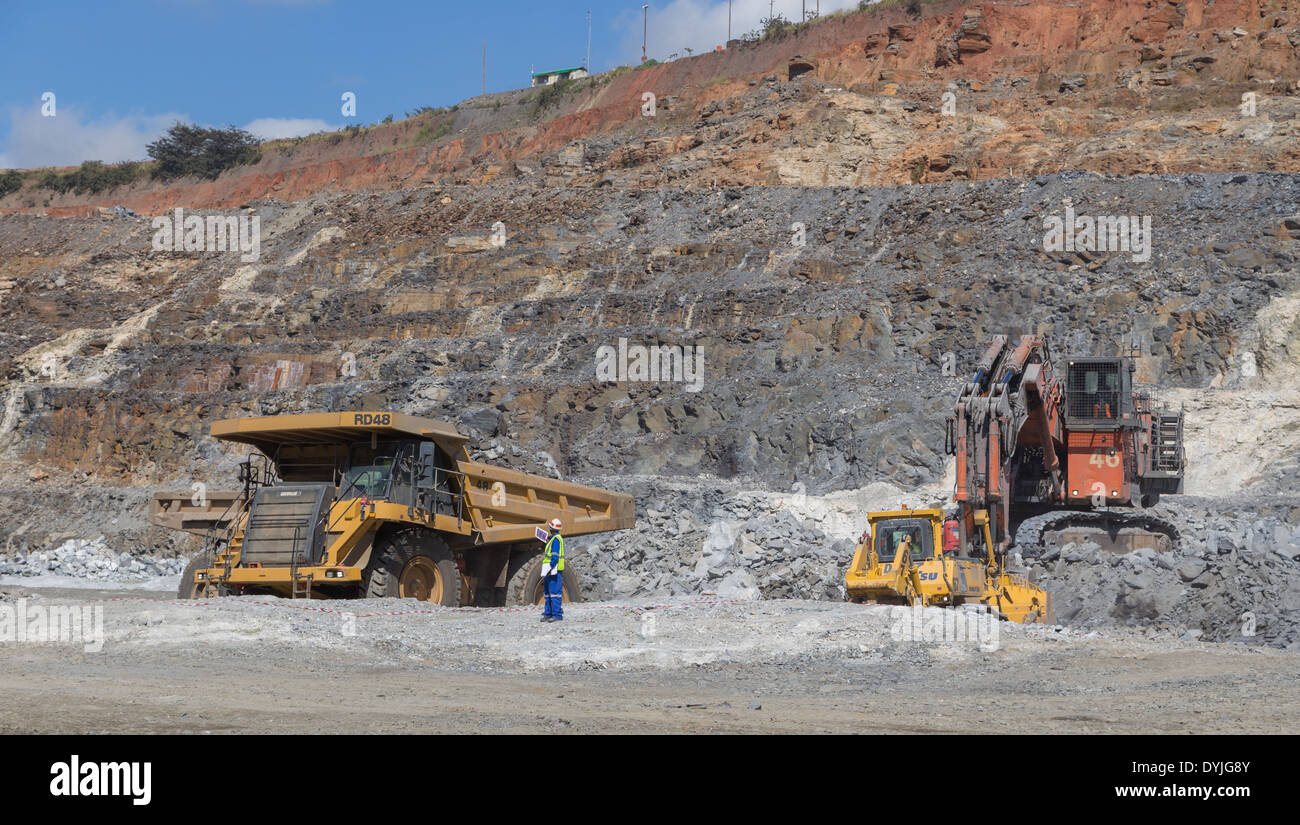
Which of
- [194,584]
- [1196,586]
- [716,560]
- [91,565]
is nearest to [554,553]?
[194,584]

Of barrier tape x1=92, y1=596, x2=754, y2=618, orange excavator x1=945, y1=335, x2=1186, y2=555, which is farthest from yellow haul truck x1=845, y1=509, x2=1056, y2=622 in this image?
orange excavator x1=945, y1=335, x2=1186, y2=555

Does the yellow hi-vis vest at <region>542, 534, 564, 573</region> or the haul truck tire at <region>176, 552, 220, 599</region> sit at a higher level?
the yellow hi-vis vest at <region>542, 534, 564, 573</region>

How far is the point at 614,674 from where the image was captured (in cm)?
952

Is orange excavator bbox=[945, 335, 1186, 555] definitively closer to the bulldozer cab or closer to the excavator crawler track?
the excavator crawler track

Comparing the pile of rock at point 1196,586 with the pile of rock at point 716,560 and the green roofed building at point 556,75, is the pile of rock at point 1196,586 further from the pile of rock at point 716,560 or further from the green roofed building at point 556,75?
the green roofed building at point 556,75

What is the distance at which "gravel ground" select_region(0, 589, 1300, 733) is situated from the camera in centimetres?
686

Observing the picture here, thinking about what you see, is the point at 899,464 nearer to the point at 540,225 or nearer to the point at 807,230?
the point at 807,230

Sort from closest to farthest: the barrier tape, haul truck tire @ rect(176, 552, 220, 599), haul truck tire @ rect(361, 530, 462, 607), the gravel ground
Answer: the gravel ground, the barrier tape, haul truck tire @ rect(361, 530, 462, 607), haul truck tire @ rect(176, 552, 220, 599)

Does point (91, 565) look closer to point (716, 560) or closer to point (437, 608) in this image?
A: point (716, 560)

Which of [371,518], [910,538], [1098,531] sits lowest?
[1098,531]

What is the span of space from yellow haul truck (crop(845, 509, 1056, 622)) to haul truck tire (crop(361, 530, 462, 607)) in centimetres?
416

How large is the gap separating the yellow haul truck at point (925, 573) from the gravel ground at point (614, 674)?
1136mm

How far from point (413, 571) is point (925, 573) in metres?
5.27

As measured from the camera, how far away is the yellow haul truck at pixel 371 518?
1205cm
